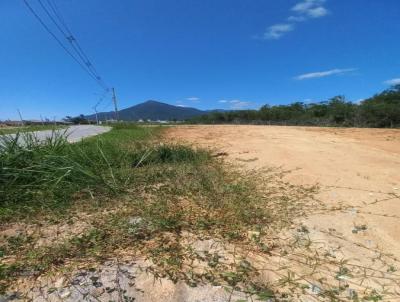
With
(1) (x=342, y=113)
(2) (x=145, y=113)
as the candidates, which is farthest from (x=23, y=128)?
(1) (x=342, y=113)

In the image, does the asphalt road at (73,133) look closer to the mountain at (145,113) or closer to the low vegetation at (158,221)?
the low vegetation at (158,221)

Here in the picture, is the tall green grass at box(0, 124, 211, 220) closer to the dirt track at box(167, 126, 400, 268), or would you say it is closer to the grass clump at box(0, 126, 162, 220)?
the grass clump at box(0, 126, 162, 220)

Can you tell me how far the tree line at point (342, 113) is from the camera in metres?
31.5

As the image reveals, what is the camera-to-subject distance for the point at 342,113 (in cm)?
3806

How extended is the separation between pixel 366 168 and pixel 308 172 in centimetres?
108

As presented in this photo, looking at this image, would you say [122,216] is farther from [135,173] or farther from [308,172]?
[308,172]

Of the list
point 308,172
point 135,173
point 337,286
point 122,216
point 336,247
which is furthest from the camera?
point 308,172

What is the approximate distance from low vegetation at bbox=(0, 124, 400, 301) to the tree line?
28.2 metres

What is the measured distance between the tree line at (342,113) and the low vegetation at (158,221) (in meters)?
28.2

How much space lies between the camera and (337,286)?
241 cm

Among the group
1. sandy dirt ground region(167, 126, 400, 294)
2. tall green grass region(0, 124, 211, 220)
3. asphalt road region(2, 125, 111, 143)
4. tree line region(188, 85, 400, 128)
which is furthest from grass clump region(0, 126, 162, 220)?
tree line region(188, 85, 400, 128)

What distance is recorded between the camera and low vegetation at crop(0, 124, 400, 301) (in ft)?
8.21

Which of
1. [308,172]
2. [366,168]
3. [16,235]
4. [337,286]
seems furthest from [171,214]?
[366,168]

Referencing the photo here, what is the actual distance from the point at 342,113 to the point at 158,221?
38.0 metres
